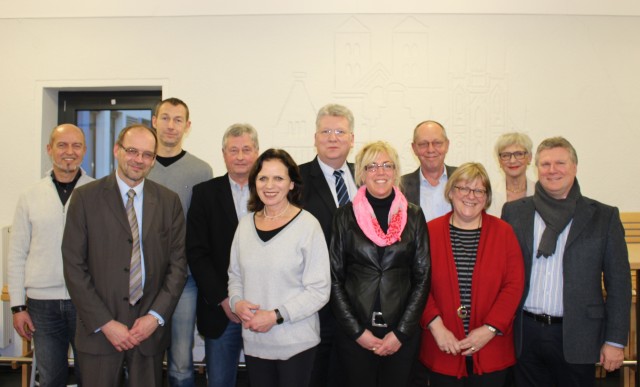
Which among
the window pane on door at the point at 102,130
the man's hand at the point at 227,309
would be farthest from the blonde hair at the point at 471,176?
the window pane on door at the point at 102,130

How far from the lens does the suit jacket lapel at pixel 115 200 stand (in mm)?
2443

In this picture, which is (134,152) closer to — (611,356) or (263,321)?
(263,321)

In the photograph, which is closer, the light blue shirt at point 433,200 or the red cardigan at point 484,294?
the red cardigan at point 484,294

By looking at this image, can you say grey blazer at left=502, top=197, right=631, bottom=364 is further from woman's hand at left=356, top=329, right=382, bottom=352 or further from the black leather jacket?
woman's hand at left=356, top=329, right=382, bottom=352

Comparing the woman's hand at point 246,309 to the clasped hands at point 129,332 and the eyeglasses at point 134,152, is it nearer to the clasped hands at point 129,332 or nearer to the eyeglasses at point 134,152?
the clasped hands at point 129,332

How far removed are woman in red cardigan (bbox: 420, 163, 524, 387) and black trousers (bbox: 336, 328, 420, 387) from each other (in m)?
0.15

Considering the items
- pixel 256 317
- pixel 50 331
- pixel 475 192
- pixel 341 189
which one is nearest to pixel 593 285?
pixel 475 192

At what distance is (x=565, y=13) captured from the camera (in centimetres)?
464

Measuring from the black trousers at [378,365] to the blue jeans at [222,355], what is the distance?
735 millimetres

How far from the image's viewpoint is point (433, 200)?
322 centimetres

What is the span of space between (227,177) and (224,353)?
3.29 ft

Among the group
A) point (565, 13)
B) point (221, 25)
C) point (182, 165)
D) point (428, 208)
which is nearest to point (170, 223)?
point (182, 165)

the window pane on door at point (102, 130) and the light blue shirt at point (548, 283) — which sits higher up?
the window pane on door at point (102, 130)

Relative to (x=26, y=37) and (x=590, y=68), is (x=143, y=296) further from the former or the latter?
(x=590, y=68)
